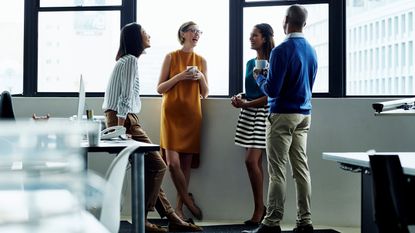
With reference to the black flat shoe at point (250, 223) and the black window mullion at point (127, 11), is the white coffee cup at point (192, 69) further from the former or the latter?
the black flat shoe at point (250, 223)

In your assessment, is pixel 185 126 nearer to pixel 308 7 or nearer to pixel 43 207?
pixel 308 7

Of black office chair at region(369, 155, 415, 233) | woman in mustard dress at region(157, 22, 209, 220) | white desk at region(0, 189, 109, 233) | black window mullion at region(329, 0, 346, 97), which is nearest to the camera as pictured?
white desk at region(0, 189, 109, 233)

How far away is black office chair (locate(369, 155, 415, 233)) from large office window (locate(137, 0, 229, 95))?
3466 mm

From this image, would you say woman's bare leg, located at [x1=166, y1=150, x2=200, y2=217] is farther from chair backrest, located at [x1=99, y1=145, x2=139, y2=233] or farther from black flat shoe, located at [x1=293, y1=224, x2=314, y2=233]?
chair backrest, located at [x1=99, y1=145, x2=139, y2=233]

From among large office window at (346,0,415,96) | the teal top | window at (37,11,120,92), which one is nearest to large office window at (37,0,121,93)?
window at (37,11,120,92)

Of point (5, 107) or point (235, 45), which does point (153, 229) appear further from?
point (235, 45)

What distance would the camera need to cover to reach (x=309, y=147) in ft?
15.6

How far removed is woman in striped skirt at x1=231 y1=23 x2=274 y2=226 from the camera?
14.9ft

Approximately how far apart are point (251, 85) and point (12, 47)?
2.15 meters

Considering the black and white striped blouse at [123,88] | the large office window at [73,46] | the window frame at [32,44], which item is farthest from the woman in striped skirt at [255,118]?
the window frame at [32,44]

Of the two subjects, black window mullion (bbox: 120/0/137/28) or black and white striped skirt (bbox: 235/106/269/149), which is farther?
black window mullion (bbox: 120/0/137/28)

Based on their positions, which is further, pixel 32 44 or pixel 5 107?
pixel 32 44

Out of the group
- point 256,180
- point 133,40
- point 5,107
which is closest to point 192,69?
point 133,40

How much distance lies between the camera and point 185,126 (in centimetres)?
476
